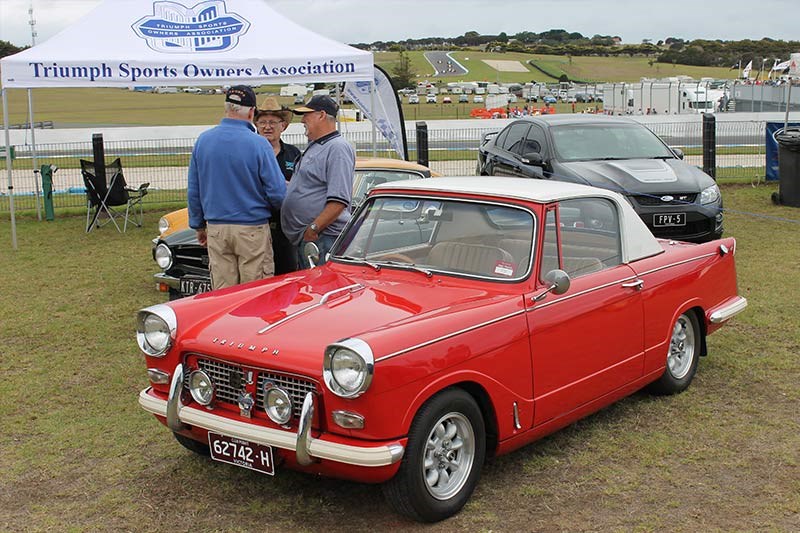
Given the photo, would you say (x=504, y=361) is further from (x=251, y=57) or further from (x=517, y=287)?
(x=251, y=57)

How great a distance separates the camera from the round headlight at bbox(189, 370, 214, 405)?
14.1 ft

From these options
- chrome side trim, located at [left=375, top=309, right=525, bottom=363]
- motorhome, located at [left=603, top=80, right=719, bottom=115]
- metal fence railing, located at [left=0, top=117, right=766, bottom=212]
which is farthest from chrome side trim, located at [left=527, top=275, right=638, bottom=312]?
motorhome, located at [left=603, top=80, right=719, bottom=115]

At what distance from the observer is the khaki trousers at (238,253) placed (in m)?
6.01

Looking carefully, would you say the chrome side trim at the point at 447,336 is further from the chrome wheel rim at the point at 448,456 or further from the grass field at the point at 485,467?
the grass field at the point at 485,467

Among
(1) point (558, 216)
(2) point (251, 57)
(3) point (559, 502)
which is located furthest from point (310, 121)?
(2) point (251, 57)

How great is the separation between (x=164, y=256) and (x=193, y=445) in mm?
3544

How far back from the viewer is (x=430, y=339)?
401 centimetres

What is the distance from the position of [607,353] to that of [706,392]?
1348 mm

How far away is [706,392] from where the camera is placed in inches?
236

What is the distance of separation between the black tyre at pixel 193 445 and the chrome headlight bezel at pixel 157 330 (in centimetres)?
55

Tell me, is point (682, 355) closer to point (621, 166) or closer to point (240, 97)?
point (240, 97)

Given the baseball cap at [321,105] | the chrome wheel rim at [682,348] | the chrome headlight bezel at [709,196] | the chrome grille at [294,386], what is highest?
the baseball cap at [321,105]

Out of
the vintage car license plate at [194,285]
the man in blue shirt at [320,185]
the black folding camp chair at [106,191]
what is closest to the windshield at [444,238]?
the man in blue shirt at [320,185]

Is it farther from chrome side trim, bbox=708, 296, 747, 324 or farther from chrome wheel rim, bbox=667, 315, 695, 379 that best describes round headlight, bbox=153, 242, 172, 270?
chrome side trim, bbox=708, 296, 747, 324
